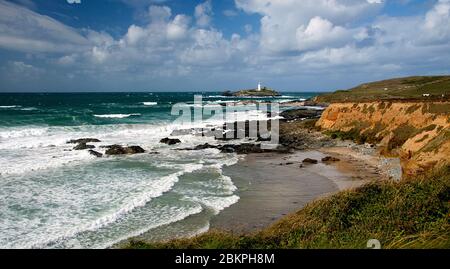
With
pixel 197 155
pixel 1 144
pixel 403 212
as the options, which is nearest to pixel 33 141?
pixel 1 144

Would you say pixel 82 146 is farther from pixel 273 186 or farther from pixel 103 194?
pixel 273 186

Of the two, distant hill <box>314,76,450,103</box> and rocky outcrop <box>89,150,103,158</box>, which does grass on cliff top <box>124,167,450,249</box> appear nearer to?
rocky outcrop <box>89,150,103,158</box>

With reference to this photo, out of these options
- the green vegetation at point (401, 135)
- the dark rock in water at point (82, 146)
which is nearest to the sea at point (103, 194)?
the dark rock in water at point (82, 146)

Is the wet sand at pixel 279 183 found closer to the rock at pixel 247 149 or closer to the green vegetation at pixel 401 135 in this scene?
the rock at pixel 247 149

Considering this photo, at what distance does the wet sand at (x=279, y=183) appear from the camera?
1291cm

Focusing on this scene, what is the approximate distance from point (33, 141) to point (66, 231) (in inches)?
965

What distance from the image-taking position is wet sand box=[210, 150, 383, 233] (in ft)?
42.3

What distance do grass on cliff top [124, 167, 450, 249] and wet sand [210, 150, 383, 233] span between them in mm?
3419

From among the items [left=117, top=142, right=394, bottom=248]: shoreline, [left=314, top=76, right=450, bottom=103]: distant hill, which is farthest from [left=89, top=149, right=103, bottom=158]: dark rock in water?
[left=314, top=76, right=450, bottom=103]: distant hill

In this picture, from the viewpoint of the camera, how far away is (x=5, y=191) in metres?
15.8

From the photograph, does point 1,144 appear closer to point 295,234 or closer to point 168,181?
point 168,181

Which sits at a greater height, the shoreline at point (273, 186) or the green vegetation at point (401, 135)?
the green vegetation at point (401, 135)

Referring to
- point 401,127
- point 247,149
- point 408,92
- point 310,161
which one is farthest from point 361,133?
point 408,92

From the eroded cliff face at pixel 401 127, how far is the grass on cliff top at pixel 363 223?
6.84 meters
